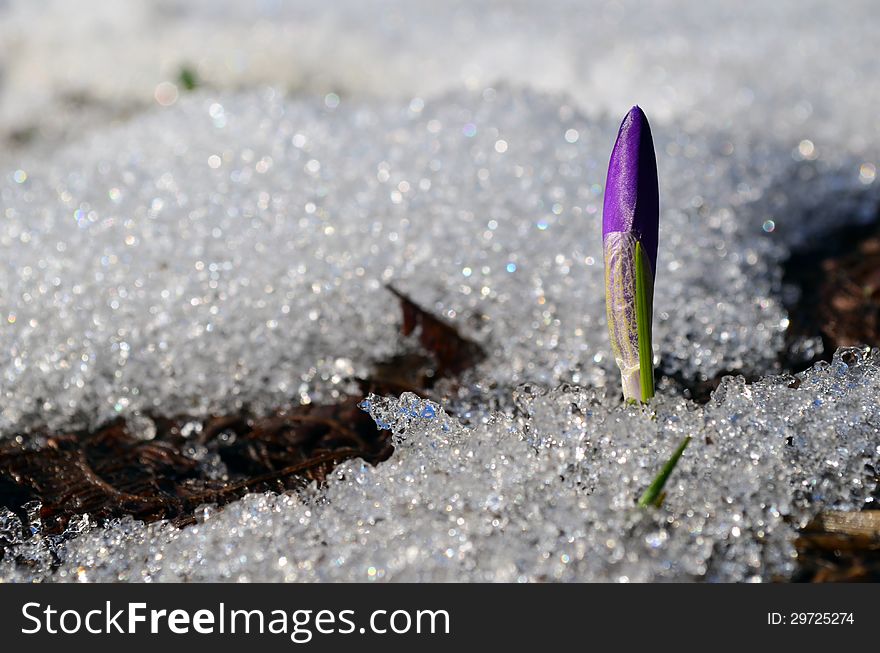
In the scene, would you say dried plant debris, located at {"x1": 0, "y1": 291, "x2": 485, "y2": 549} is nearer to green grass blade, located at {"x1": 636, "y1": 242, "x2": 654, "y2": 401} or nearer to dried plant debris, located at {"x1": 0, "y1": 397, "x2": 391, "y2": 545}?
dried plant debris, located at {"x1": 0, "y1": 397, "x2": 391, "y2": 545}

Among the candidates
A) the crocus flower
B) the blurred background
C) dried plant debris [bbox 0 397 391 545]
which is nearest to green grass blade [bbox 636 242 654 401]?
the crocus flower

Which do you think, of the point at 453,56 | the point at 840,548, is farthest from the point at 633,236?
the point at 453,56

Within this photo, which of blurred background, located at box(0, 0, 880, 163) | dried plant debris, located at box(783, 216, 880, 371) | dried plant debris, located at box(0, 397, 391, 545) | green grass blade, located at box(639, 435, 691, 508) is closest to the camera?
green grass blade, located at box(639, 435, 691, 508)

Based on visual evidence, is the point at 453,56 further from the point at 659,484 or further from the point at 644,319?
the point at 659,484

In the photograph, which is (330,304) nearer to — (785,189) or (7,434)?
(7,434)

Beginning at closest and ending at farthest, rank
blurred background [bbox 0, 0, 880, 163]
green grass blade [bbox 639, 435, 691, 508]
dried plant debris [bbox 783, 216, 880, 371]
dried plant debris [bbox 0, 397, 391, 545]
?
green grass blade [bbox 639, 435, 691, 508] < dried plant debris [bbox 0, 397, 391, 545] < dried plant debris [bbox 783, 216, 880, 371] < blurred background [bbox 0, 0, 880, 163]

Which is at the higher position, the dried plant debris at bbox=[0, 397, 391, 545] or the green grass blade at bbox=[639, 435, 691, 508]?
the green grass blade at bbox=[639, 435, 691, 508]

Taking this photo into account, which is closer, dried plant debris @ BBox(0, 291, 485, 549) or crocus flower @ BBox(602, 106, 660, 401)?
crocus flower @ BBox(602, 106, 660, 401)
